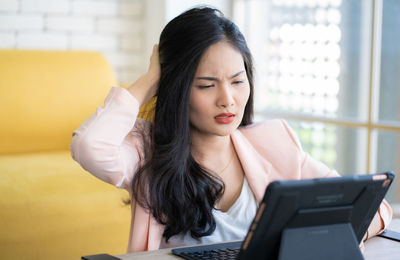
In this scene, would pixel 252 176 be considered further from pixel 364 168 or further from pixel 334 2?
pixel 334 2

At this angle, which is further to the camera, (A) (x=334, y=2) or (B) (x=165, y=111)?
(A) (x=334, y=2)

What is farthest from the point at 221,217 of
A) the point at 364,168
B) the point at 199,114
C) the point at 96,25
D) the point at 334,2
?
the point at 96,25

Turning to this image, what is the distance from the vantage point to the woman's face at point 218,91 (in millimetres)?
1444

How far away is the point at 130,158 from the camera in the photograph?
4.83ft

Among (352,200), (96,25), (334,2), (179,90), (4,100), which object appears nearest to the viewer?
(352,200)

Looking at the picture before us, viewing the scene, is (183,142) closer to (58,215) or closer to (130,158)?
(130,158)

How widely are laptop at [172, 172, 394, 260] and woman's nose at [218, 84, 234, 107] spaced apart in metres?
0.47

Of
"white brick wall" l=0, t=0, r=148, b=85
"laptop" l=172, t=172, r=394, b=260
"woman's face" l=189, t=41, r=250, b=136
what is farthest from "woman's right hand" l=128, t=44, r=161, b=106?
"white brick wall" l=0, t=0, r=148, b=85

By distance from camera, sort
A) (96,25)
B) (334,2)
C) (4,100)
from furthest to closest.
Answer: (96,25) < (334,2) < (4,100)

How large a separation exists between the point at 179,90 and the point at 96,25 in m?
2.48

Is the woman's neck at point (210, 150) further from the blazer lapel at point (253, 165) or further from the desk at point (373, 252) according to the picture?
the desk at point (373, 252)

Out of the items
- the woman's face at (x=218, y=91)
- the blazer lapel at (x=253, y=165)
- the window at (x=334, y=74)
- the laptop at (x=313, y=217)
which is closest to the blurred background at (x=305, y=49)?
the window at (x=334, y=74)

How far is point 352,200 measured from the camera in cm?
102

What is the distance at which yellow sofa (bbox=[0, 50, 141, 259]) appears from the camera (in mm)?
2307
